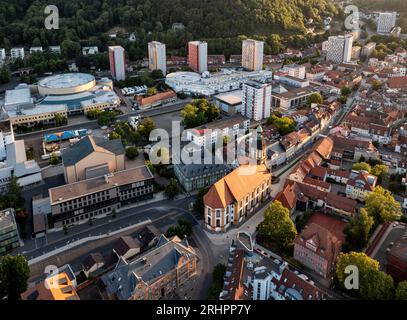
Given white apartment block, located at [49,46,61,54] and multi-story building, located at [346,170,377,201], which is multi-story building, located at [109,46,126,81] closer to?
white apartment block, located at [49,46,61,54]

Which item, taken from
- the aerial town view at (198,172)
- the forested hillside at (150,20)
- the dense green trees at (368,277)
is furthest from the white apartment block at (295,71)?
the dense green trees at (368,277)

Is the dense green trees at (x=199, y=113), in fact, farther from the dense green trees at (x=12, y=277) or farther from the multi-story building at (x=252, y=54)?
the dense green trees at (x=12, y=277)

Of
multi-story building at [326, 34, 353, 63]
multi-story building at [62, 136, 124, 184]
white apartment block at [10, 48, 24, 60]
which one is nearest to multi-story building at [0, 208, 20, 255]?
multi-story building at [62, 136, 124, 184]

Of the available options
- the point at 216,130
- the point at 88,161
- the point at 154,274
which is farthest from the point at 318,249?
the point at 216,130

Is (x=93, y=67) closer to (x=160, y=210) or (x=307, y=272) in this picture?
(x=160, y=210)

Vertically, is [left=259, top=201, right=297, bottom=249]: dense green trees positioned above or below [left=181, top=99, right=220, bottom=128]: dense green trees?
below

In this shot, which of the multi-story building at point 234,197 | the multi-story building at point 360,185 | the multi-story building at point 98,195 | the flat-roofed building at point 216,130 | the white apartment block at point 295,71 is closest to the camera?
the multi-story building at point 234,197

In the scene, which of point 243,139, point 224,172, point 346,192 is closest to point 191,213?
point 224,172
